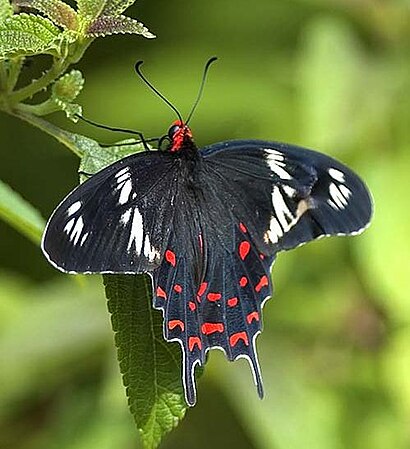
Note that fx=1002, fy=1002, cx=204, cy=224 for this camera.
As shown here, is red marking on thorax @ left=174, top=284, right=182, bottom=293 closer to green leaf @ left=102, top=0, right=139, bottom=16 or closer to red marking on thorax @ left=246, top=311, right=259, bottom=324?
red marking on thorax @ left=246, top=311, right=259, bottom=324

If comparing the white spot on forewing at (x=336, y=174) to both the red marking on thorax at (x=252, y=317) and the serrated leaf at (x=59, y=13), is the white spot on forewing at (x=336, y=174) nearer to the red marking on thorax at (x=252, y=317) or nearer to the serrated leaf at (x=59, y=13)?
the red marking on thorax at (x=252, y=317)

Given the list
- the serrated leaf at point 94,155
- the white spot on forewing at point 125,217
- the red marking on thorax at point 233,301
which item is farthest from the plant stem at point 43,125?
the red marking on thorax at point 233,301

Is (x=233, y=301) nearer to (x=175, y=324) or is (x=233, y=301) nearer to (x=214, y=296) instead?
(x=214, y=296)

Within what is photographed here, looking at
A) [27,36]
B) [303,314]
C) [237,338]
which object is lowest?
[303,314]

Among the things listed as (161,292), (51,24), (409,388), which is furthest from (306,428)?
(51,24)

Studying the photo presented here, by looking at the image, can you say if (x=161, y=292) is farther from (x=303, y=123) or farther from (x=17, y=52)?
(x=303, y=123)

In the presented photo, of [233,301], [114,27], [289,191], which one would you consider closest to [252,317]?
[233,301]
